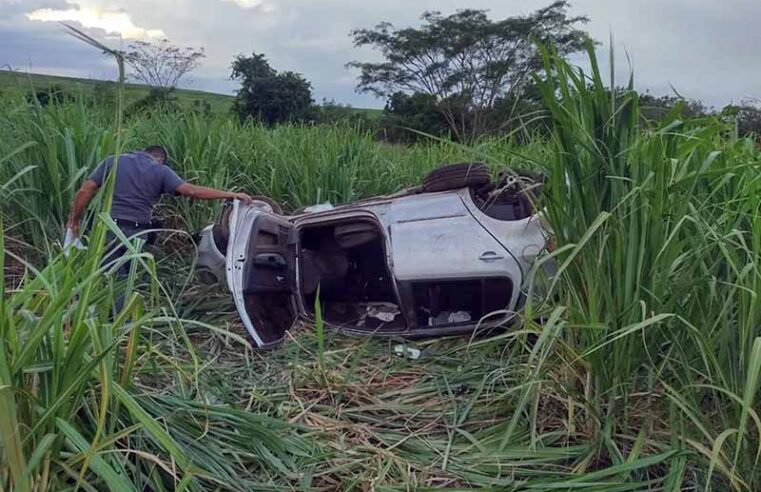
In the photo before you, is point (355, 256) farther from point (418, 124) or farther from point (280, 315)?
point (418, 124)

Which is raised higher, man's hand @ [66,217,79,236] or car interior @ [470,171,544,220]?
car interior @ [470,171,544,220]

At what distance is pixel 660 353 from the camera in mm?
2336

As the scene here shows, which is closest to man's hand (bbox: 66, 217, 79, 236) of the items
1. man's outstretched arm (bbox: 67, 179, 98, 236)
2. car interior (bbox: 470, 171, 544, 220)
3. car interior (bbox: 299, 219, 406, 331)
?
man's outstretched arm (bbox: 67, 179, 98, 236)

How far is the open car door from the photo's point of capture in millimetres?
3680

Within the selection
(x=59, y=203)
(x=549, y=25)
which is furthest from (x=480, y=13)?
(x=59, y=203)

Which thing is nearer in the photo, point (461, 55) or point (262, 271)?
point (262, 271)

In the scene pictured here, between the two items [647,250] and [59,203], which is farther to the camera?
[59,203]

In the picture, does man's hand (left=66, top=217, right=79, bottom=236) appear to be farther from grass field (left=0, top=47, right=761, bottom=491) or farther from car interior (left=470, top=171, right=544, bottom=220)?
car interior (left=470, top=171, right=544, bottom=220)

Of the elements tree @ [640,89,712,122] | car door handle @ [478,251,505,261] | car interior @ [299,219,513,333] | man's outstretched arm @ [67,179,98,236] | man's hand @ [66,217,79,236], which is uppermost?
tree @ [640,89,712,122]

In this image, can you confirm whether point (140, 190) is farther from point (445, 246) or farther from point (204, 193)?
point (445, 246)

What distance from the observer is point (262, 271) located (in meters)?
3.91

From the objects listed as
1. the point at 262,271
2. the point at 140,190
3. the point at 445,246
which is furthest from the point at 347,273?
the point at 140,190

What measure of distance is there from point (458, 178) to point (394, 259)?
22.9 inches

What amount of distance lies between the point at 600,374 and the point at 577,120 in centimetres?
84
